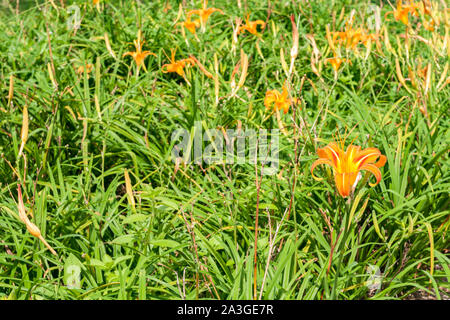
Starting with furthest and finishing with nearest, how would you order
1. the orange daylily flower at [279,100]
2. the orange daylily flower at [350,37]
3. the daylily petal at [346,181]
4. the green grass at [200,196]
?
the orange daylily flower at [350,37], the orange daylily flower at [279,100], the green grass at [200,196], the daylily petal at [346,181]

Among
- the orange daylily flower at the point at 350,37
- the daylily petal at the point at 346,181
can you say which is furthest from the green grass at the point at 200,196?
the orange daylily flower at the point at 350,37

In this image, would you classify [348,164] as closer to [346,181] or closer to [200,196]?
[346,181]

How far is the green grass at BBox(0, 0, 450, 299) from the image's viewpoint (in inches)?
64.5

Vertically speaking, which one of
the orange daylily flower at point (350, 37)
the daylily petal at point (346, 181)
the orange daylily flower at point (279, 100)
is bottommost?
the daylily petal at point (346, 181)

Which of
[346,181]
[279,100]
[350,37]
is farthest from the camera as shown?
[350,37]

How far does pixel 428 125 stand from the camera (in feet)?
7.36

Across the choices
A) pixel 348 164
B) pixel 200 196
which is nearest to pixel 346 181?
pixel 348 164

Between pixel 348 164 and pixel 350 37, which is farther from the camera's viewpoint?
pixel 350 37

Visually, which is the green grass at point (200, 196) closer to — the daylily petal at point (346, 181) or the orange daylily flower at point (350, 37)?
the daylily petal at point (346, 181)

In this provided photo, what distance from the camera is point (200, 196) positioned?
2023 millimetres

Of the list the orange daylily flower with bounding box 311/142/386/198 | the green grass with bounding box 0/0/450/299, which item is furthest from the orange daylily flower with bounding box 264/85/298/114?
the orange daylily flower with bounding box 311/142/386/198

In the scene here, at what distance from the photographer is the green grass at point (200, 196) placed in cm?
164

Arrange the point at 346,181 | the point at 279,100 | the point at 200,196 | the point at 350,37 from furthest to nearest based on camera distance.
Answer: the point at 350,37 → the point at 279,100 → the point at 200,196 → the point at 346,181
